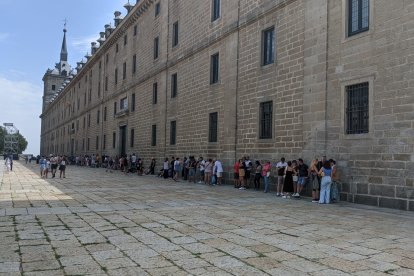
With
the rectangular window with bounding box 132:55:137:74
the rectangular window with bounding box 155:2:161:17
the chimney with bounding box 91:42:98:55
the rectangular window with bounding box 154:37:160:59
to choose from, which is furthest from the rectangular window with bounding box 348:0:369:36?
the chimney with bounding box 91:42:98:55

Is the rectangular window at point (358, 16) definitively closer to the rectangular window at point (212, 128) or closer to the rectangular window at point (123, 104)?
the rectangular window at point (212, 128)

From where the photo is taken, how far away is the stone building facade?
11.1 m

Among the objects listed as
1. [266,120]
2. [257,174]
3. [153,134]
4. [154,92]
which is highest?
[154,92]

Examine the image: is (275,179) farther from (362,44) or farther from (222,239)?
(222,239)

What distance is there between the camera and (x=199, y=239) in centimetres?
643

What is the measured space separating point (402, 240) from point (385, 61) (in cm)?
622

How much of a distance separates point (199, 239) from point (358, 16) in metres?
9.27

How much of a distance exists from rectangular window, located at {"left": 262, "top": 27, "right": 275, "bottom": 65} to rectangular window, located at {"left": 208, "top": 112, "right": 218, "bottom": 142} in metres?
4.32

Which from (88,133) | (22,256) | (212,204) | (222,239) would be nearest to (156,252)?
(222,239)

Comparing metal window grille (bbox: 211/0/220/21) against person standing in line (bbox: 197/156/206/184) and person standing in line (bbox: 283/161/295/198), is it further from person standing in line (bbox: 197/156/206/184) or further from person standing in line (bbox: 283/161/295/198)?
person standing in line (bbox: 283/161/295/198)

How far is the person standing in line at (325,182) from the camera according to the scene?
11.8 metres

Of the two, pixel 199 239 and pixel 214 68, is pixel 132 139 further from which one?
pixel 199 239

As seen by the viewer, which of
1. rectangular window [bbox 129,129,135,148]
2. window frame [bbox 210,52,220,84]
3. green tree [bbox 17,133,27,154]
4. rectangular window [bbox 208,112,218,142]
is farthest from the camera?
green tree [bbox 17,133,27,154]

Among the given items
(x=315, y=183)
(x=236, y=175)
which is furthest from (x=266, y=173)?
(x=315, y=183)
